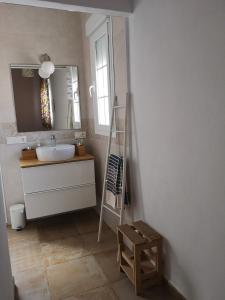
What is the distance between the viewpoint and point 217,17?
1.08 m

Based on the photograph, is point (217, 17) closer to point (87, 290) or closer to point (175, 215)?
point (175, 215)

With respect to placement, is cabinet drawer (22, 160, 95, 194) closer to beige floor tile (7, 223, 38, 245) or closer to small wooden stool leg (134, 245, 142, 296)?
beige floor tile (7, 223, 38, 245)

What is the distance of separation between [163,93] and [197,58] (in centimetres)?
33

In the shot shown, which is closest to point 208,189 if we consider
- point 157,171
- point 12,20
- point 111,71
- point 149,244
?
point 157,171

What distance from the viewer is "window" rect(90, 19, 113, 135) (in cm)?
225

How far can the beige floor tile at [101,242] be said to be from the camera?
88.9 inches

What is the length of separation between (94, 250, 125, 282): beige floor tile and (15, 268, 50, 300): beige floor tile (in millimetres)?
471

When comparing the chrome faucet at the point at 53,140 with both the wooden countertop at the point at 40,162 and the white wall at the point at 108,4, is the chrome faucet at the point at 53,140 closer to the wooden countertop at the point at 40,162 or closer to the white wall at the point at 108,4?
the wooden countertop at the point at 40,162

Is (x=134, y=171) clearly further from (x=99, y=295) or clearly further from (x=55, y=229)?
(x=55, y=229)

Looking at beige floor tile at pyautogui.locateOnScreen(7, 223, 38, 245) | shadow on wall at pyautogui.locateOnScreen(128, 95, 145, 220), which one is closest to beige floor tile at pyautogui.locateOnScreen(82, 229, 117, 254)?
shadow on wall at pyautogui.locateOnScreen(128, 95, 145, 220)

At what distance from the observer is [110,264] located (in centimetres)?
202

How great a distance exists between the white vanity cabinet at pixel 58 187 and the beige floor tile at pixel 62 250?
336 mm

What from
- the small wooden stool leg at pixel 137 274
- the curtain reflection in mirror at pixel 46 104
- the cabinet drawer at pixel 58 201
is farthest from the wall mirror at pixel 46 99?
the small wooden stool leg at pixel 137 274

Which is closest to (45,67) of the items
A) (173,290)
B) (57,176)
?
(57,176)
